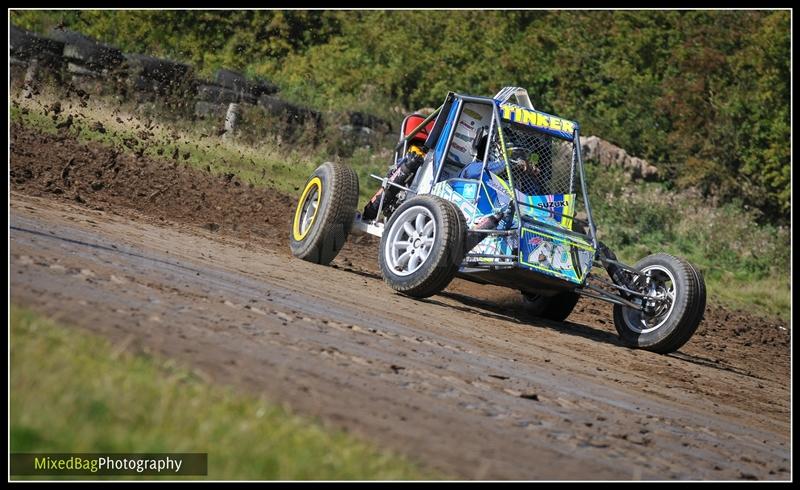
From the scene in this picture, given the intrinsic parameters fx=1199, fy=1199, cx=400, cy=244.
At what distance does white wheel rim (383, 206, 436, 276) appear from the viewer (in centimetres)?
1130

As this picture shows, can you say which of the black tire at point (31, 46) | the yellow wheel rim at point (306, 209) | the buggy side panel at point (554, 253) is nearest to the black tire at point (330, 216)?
the yellow wheel rim at point (306, 209)

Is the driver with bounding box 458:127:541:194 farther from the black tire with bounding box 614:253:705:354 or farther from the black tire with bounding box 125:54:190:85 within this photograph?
the black tire with bounding box 125:54:190:85

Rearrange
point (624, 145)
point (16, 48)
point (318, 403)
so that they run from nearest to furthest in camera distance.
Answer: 1. point (318, 403)
2. point (16, 48)
3. point (624, 145)

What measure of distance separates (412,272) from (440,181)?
1.38 meters

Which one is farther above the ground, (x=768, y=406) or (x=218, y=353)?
(x=218, y=353)

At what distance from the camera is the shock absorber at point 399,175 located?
41.8 ft

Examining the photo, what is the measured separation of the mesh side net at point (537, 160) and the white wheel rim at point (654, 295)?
4.10 ft

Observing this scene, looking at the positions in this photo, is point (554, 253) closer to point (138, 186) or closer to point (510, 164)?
point (510, 164)

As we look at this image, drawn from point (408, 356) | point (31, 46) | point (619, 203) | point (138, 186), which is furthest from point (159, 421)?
point (619, 203)

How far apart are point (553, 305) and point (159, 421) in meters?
8.42

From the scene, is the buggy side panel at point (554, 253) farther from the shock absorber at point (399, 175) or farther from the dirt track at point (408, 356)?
the shock absorber at point (399, 175)
